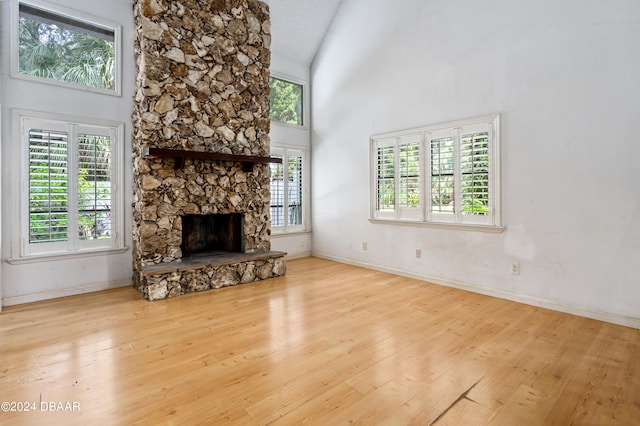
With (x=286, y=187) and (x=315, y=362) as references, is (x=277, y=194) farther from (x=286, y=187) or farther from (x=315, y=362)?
(x=315, y=362)

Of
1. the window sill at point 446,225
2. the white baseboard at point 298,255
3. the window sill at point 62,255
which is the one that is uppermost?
the window sill at point 446,225

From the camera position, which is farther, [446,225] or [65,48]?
[446,225]

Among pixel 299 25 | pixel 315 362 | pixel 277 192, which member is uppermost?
pixel 299 25

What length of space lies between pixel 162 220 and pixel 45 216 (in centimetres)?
127

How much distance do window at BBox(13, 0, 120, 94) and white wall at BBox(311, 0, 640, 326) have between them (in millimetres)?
3730

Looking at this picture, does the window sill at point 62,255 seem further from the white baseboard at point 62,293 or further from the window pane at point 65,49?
the window pane at point 65,49

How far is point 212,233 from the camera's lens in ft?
17.5

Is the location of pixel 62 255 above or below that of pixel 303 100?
below

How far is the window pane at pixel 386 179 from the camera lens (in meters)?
5.27

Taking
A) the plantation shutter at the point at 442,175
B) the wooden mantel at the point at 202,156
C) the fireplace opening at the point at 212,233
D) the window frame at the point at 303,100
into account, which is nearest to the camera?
the wooden mantel at the point at 202,156

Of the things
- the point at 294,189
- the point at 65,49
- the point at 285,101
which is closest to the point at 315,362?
the point at 294,189

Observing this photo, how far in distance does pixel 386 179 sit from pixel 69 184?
430 cm

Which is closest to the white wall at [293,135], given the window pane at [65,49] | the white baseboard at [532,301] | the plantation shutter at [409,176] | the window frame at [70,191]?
the white baseboard at [532,301]

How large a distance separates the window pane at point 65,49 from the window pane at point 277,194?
2742mm
